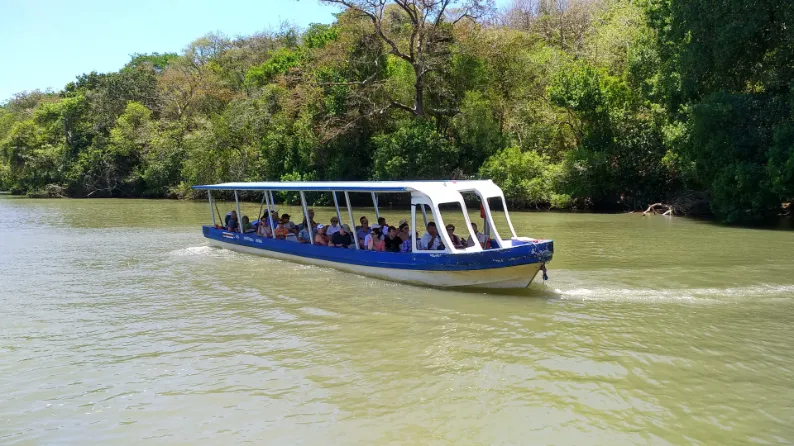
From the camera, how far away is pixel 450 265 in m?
11.9

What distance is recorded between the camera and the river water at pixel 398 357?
21.2ft

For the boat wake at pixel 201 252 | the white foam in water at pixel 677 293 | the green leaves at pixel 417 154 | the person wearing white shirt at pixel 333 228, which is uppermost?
the green leaves at pixel 417 154

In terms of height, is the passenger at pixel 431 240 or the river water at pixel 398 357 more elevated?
the passenger at pixel 431 240

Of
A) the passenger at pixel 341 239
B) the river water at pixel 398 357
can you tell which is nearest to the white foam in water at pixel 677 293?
the river water at pixel 398 357

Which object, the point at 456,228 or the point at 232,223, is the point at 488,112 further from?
the point at 232,223

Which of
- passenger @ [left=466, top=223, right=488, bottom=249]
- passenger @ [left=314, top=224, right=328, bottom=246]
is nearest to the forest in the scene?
passenger @ [left=466, top=223, right=488, bottom=249]

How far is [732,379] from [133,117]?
5607 centimetres

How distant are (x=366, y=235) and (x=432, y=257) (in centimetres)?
292

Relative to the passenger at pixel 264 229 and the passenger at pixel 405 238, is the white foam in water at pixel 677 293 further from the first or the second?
the passenger at pixel 264 229

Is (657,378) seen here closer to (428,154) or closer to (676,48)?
(676,48)

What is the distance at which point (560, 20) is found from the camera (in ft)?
156

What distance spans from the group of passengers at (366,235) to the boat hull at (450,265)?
1.19ft

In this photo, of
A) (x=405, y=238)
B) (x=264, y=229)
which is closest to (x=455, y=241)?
(x=405, y=238)

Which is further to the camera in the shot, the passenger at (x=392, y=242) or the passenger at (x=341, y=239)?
the passenger at (x=341, y=239)
